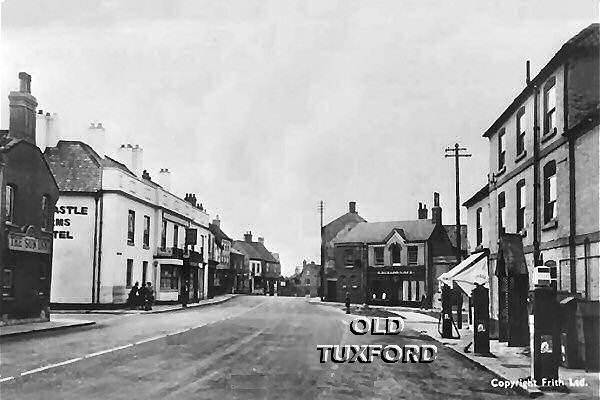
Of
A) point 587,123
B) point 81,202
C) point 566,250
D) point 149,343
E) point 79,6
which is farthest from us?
point 81,202

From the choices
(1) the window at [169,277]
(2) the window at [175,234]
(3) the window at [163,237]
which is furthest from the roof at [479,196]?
(1) the window at [169,277]

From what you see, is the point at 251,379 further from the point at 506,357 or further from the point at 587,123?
the point at 587,123

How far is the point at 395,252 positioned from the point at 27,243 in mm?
32734

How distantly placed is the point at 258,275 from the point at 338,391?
55333 millimetres

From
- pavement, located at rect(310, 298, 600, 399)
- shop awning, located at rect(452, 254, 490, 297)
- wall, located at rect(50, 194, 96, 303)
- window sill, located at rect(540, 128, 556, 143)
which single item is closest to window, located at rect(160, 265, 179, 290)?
wall, located at rect(50, 194, 96, 303)

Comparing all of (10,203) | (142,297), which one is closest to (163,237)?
(142,297)

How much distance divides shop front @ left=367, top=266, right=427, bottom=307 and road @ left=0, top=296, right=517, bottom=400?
3170cm

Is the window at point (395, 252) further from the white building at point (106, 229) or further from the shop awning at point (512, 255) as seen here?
the shop awning at point (512, 255)

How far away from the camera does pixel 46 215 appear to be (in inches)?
954

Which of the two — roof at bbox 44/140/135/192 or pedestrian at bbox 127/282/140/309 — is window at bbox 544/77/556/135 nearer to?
roof at bbox 44/140/135/192

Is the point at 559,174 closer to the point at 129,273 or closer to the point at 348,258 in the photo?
the point at 129,273

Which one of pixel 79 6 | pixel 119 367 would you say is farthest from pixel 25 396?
pixel 79 6

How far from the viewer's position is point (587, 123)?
44.8ft

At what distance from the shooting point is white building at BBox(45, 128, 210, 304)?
1079 inches
